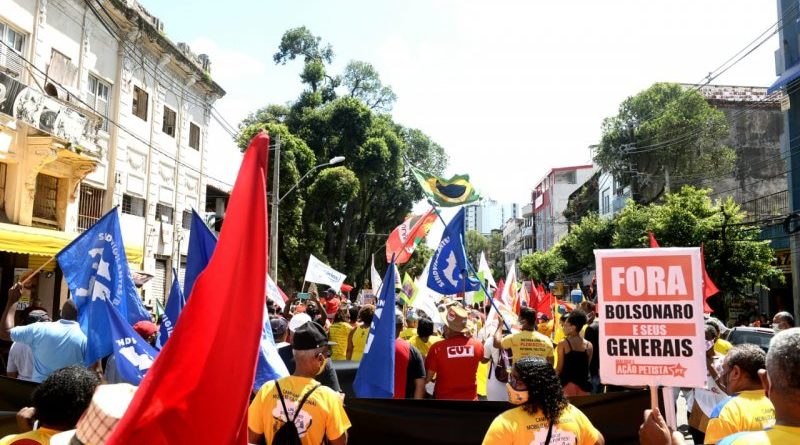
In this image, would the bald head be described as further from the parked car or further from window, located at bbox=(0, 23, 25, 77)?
window, located at bbox=(0, 23, 25, 77)

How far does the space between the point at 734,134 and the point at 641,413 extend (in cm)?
3787

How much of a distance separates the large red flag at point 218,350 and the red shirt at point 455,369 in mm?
4444

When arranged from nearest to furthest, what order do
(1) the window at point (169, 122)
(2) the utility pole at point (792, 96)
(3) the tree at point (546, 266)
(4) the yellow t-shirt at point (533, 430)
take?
(4) the yellow t-shirt at point (533, 430), (2) the utility pole at point (792, 96), (1) the window at point (169, 122), (3) the tree at point (546, 266)

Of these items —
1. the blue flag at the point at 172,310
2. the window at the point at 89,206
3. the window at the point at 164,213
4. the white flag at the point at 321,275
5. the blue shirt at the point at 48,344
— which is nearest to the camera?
the blue shirt at the point at 48,344

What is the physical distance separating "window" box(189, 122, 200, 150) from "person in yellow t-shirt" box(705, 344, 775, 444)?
964 inches

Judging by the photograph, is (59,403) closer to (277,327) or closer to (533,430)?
(533,430)

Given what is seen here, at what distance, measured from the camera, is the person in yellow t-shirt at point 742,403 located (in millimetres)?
3654

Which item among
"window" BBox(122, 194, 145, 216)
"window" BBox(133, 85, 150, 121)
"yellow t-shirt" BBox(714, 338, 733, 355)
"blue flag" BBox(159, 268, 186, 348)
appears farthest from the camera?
"window" BBox(133, 85, 150, 121)

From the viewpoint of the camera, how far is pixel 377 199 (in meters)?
41.2

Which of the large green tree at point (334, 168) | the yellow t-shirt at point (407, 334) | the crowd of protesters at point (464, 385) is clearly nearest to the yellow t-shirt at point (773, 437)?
the crowd of protesters at point (464, 385)

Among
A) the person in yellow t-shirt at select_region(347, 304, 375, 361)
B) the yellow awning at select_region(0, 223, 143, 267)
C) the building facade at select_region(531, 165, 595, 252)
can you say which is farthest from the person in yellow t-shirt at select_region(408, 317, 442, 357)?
the building facade at select_region(531, 165, 595, 252)

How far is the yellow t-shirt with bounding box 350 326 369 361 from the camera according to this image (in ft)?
29.9

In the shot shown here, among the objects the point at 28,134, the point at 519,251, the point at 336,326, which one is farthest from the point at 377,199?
the point at 519,251

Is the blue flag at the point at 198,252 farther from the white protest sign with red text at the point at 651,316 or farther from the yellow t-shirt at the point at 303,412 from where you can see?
the white protest sign with red text at the point at 651,316
